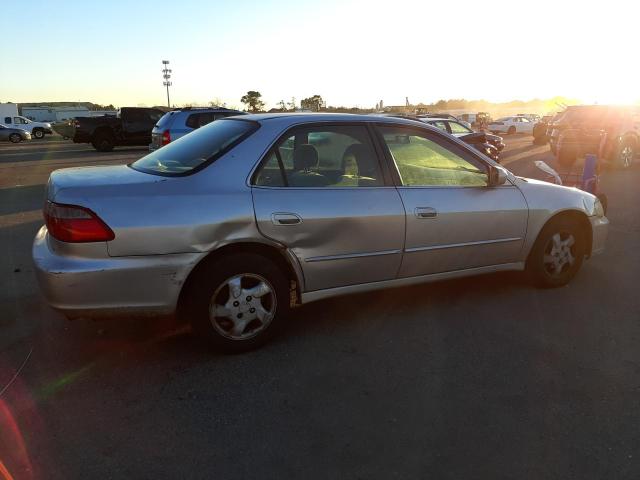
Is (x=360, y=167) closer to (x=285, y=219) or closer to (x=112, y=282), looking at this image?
(x=285, y=219)

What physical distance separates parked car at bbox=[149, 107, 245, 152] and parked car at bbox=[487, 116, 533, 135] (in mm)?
27946

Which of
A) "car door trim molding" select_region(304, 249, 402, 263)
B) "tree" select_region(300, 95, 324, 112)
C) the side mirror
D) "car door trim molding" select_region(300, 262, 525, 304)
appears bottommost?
"car door trim molding" select_region(300, 262, 525, 304)

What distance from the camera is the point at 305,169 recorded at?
3670mm

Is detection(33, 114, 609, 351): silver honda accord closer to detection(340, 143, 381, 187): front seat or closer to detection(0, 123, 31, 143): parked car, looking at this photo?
detection(340, 143, 381, 187): front seat

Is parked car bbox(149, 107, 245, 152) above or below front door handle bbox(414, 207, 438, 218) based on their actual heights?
above

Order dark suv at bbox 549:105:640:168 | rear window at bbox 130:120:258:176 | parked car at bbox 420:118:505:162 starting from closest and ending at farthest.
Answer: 1. rear window at bbox 130:120:258:176
2. parked car at bbox 420:118:505:162
3. dark suv at bbox 549:105:640:168

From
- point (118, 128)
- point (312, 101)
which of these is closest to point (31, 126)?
point (118, 128)

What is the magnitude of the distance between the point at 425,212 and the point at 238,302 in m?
1.56

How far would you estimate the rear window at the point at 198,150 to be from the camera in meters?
3.44

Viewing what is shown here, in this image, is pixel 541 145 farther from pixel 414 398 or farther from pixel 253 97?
pixel 253 97

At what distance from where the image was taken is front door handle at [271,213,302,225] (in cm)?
333

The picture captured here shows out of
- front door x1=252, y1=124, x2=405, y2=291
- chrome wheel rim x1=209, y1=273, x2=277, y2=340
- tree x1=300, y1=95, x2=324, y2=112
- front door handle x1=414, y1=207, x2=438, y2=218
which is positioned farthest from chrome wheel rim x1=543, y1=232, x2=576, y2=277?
tree x1=300, y1=95, x2=324, y2=112

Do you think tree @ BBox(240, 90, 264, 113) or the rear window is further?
tree @ BBox(240, 90, 264, 113)

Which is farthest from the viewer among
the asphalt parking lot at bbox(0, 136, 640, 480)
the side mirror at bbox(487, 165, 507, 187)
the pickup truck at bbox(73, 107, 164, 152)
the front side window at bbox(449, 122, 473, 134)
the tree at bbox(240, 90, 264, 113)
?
the tree at bbox(240, 90, 264, 113)
